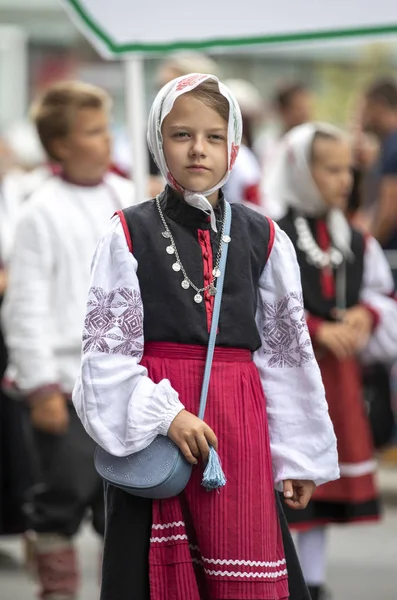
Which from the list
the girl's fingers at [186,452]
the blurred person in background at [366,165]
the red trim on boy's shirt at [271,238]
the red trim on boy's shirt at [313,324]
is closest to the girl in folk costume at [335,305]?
the red trim on boy's shirt at [313,324]

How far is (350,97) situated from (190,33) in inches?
667

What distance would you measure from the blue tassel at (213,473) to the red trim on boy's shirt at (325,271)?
6.82 ft

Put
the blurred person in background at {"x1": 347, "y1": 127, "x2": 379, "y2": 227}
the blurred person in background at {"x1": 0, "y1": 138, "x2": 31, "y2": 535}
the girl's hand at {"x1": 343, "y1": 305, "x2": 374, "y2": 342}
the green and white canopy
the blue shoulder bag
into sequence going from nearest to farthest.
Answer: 1. the blue shoulder bag
2. the green and white canopy
3. the girl's hand at {"x1": 343, "y1": 305, "x2": 374, "y2": 342}
4. the blurred person in background at {"x1": 0, "y1": 138, "x2": 31, "y2": 535}
5. the blurred person in background at {"x1": 347, "y1": 127, "x2": 379, "y2": 227}

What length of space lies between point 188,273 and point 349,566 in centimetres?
353

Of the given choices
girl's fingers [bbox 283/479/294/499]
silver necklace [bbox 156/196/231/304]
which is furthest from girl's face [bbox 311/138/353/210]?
girl's fingers [bbox 283/479/294/499]

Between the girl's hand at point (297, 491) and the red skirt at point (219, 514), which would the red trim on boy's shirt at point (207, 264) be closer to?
the red skirt at point (219, 514)

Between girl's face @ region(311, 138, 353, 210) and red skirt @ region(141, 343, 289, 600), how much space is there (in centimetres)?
212

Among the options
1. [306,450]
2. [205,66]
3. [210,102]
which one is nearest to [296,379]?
[306,450]

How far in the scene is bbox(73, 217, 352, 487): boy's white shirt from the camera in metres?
3.50

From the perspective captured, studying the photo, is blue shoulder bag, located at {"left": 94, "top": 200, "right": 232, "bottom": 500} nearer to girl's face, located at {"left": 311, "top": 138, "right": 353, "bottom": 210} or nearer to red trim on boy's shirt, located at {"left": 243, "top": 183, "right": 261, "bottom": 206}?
girl's face, located at {"left": 311, "top": 138, "right": 353, "bottom": 210}

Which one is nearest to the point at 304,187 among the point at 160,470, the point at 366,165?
the point at 160,470

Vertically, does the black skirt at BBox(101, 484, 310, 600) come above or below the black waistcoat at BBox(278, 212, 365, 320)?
below

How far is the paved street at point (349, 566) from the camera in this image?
621 cm

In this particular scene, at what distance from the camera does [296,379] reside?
3.74 meters
